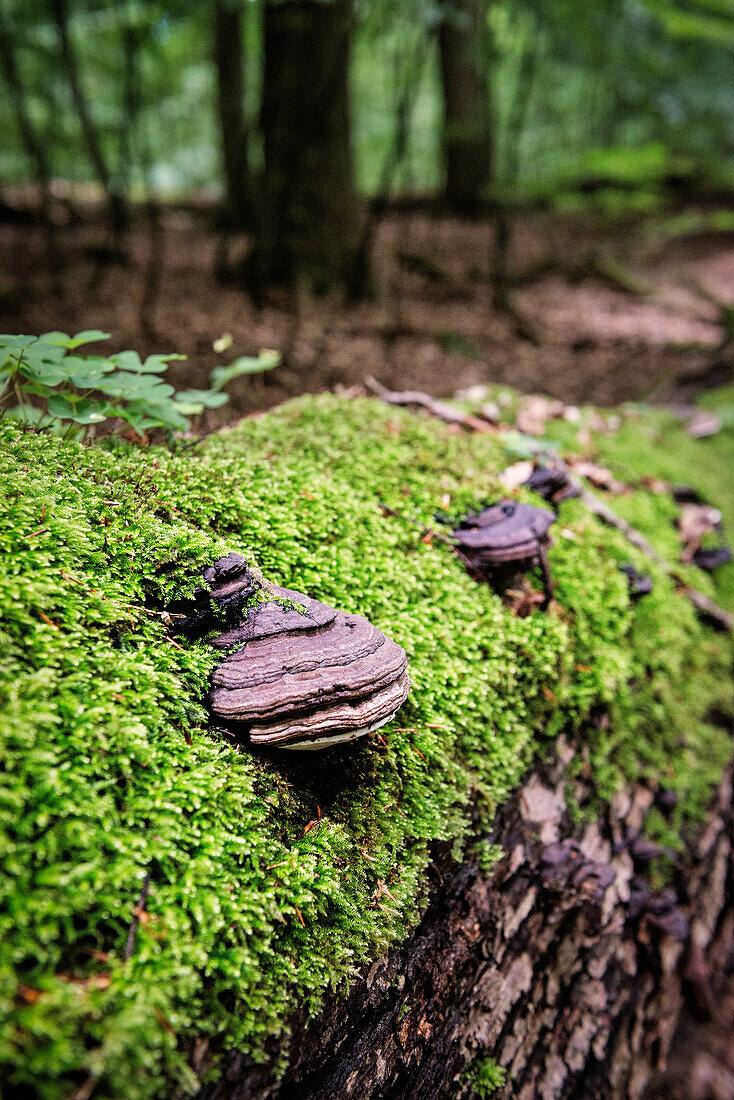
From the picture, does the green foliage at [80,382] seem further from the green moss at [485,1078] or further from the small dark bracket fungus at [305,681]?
the green moss at [485,1078]

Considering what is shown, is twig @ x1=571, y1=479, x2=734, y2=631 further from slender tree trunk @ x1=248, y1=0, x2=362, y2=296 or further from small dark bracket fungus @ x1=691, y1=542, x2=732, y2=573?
slender tree trunk @ x1=248, y1=0, x2=362, y2=296

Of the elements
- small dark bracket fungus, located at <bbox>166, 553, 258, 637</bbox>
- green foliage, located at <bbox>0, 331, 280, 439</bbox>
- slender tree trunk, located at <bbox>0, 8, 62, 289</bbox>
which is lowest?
small dark bracket fungus, located at <bbox>166, 553, 258, 637</bbox>

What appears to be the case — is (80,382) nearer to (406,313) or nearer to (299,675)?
(299,675)

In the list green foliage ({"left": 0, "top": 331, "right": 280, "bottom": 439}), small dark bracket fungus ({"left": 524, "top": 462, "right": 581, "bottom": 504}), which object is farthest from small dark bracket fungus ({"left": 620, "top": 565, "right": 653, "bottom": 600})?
green foliage ({"left": 0, "top": 331, "right": 280, "bottom": 439})

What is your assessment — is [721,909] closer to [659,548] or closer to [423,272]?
[659,548]

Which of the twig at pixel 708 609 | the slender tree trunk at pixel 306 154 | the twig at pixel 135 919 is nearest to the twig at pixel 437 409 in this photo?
the twig at pixel 708 609

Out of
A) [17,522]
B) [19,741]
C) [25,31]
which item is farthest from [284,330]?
[25,31]
